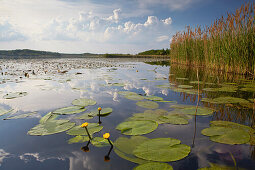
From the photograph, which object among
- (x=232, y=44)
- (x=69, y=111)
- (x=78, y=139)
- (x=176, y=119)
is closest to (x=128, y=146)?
(x=78, y=139)

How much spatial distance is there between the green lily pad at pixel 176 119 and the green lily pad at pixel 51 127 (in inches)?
47.2

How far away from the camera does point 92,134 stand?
60.9 inches

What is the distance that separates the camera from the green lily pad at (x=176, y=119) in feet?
5.88

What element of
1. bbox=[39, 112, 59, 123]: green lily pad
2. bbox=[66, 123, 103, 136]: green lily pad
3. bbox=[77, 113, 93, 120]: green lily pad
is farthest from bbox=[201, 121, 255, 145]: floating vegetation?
bbox=[39, 112, 59, 123]: green lily pad

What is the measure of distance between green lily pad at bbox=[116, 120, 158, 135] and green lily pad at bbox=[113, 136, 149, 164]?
10 cm

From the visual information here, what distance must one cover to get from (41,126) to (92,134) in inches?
27.3

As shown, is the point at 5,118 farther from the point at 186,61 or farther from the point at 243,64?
the point at 186,61

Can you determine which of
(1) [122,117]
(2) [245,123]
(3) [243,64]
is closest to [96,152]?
(1) [122,117]

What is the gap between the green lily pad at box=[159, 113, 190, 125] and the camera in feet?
5.88

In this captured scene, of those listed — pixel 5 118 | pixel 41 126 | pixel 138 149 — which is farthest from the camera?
pixel 5 118

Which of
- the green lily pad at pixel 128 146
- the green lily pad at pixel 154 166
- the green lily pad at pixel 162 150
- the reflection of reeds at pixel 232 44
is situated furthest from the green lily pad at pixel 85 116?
the reflection of reeds at pixel 232 44

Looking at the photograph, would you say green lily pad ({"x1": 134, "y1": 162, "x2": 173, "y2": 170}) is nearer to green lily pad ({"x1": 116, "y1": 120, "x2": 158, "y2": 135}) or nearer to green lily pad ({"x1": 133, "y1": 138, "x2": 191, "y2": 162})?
green lily pad ({"x1": 133, "y1": 138, "x2": 191, "y2": 162})

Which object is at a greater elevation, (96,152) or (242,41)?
(242,41)

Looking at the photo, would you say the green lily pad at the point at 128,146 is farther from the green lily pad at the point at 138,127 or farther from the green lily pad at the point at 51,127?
the green lily pad at the point at 51,127
